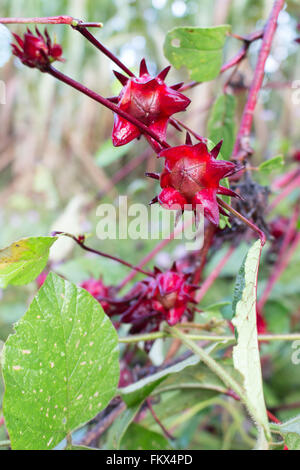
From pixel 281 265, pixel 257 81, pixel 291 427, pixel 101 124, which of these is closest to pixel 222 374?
pixel 291 427

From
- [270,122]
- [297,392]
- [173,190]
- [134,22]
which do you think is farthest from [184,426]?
[134,22]

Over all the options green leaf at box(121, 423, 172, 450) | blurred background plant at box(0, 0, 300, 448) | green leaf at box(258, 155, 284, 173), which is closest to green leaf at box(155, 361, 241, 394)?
green leaf at box(121, 423, 172, 450)

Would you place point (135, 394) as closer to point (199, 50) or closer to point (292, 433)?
point (292, 433)

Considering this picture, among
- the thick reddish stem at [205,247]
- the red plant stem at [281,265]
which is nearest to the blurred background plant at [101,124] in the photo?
the red plant stem at [281,265]

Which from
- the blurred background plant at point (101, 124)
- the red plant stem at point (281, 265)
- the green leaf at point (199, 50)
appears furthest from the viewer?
the blurred background plant at point (101, 124)

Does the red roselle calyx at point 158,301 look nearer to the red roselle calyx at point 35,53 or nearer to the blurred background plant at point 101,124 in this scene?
the red roselle calyx at point 35,53

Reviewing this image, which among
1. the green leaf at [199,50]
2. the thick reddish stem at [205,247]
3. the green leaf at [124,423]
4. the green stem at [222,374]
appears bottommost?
the green leaf at [124,423]
